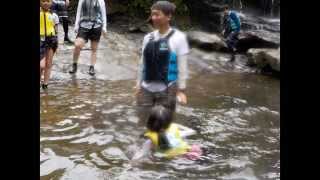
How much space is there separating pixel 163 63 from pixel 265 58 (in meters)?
7.94

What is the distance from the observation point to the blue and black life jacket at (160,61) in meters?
5.67

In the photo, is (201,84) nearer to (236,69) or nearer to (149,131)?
(236,69)

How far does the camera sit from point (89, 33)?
33.6 ft

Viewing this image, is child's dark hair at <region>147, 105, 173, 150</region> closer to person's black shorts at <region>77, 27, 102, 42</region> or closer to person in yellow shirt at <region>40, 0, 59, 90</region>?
person in yellow shirt at <region>40, 0, 59, 90</region>

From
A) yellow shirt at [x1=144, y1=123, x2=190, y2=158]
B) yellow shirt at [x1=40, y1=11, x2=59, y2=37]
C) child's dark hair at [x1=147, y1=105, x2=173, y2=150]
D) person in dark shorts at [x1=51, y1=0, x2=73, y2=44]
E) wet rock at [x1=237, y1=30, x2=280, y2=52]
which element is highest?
person in dark shorts at [x1=51, y1=0, x2=73, y2=44]

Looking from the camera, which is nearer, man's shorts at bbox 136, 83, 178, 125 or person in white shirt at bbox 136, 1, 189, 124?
person in white shirt at bbox 136, 1, 189, 124

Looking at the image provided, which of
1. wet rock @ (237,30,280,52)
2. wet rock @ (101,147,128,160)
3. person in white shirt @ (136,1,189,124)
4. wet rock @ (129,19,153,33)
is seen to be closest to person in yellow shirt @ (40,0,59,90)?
wet rock @ (101,147,128,160)

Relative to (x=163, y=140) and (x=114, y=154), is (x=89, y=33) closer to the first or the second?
(x=114, y=154)

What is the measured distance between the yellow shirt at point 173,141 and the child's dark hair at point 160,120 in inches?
1.9

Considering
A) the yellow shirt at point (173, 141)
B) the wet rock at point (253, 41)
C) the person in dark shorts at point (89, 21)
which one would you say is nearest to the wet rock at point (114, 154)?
the yellow shirt at point (173, 141)

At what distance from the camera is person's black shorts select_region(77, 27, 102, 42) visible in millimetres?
10164

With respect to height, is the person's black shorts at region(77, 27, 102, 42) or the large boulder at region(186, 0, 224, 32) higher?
the large boulder at region(186, 0, 224, 32)
